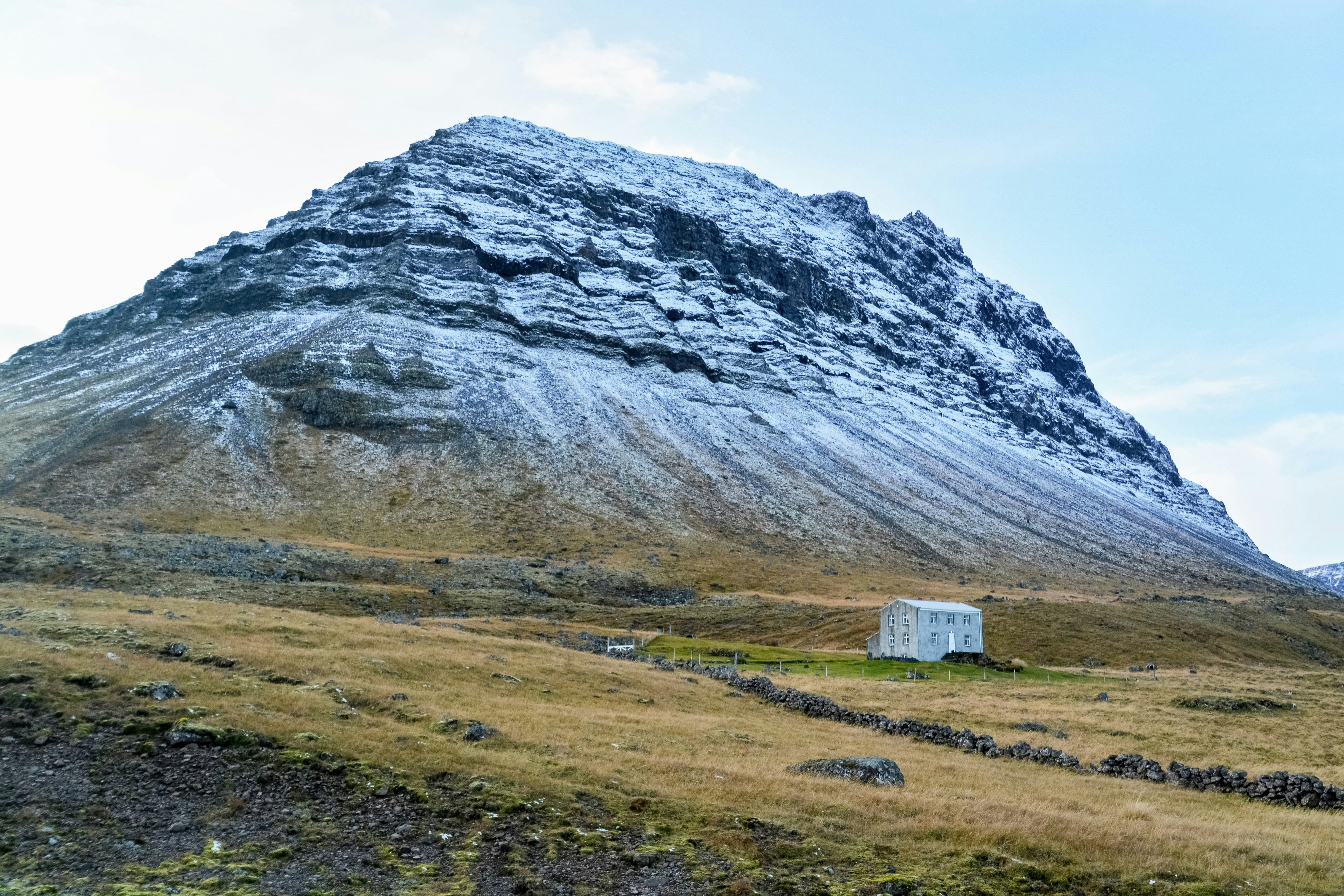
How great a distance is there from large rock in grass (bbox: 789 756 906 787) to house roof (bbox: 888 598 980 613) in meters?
46.4

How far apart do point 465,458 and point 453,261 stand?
269 ft

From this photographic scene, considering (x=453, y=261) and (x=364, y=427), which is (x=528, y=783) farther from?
(x=453, y=261)

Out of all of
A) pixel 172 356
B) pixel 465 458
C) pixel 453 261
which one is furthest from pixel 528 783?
pixel 453 261

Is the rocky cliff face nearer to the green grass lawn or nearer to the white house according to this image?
the green grass lawn

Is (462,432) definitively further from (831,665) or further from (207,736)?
(207,736)

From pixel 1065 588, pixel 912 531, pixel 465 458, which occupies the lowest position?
pixel 1065 588

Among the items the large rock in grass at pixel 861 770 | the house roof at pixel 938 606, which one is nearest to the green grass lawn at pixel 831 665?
the house roof at pixel 938 606

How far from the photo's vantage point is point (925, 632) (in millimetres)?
66500

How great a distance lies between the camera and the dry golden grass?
1697cm

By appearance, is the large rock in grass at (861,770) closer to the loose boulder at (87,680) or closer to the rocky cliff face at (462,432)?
the loose boulder at (87,680)

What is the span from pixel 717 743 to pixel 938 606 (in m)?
47.3

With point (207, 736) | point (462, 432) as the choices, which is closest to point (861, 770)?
point (207, 736)

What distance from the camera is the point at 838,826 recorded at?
17.3m

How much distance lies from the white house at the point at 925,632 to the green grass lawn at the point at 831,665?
4.12 feet
